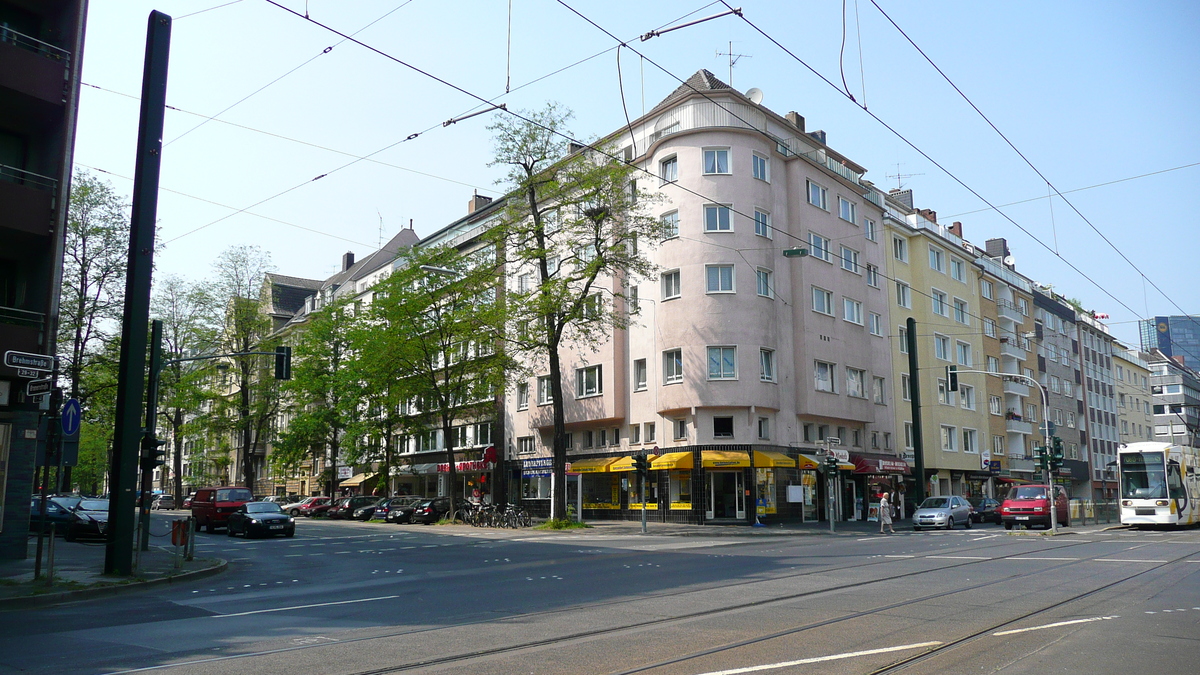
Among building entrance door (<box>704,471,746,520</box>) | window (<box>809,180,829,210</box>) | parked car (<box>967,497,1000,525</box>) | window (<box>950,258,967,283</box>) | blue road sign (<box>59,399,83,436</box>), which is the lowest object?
parked car (<box>967,497,1000,525</box>)

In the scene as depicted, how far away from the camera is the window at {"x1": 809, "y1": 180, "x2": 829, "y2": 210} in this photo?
46.5 m

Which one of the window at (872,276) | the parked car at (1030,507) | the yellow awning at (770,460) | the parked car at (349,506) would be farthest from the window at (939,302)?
the parked car at (349,506)

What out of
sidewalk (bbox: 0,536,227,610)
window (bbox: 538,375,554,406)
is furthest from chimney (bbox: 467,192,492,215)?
sidewalk (bbox: 0,536,227,610)

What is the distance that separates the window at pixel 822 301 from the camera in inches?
1772

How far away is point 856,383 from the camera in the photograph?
156 ft

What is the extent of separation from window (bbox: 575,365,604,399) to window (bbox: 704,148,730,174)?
38.6 feet

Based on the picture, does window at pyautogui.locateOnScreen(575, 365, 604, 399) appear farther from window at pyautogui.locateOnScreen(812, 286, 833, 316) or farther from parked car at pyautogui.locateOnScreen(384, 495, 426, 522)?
window at pyautogui.locateOnScreen(812, 286, 833, 316)

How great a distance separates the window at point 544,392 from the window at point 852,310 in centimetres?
1644

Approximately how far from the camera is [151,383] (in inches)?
990

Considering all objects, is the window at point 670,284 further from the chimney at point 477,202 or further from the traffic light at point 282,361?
the chimney at point 477,202

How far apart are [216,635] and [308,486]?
234ft

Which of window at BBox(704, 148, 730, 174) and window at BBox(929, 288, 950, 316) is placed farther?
window at BBox(929, 288, 950, 316)

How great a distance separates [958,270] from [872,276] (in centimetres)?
1319

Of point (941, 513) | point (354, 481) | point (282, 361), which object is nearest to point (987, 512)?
point (941, 513)
